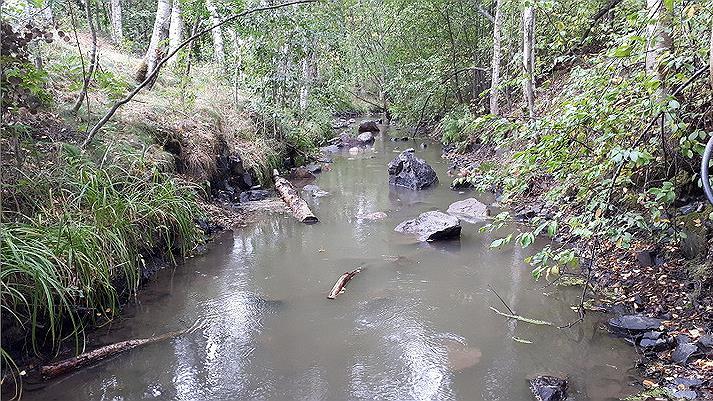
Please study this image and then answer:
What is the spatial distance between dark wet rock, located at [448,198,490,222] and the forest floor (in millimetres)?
1969

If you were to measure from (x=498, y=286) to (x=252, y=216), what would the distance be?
4.08 m

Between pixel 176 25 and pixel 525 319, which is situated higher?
pixel 176 25

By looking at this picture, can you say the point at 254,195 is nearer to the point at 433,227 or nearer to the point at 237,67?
the point at 237,67

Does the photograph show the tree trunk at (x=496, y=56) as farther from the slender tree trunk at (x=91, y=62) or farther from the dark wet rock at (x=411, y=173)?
the slender tree trunk at (x=91, y=62)

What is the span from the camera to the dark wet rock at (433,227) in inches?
248

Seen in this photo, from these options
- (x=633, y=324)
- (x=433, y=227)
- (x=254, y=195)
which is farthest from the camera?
(x=254, y=195)

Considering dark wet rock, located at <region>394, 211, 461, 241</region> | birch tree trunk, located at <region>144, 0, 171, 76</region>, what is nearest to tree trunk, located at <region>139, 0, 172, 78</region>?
birch tree trunk, located at <region>144, 0, 171, 76</region>

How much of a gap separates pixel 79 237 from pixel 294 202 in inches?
165

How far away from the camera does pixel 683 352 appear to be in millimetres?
3287

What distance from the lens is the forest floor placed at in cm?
318

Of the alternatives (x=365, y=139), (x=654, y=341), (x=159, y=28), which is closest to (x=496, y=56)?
(x=365, y=139)

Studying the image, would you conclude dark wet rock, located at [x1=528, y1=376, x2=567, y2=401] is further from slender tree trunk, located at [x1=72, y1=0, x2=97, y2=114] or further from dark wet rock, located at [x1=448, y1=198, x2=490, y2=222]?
slender tree trunk, located at [x1=72, y1=0, x2=97, y2=114]

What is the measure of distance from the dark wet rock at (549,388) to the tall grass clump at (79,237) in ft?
10.5

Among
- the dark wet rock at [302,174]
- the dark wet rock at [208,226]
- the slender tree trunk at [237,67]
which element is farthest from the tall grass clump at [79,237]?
the dark wet rock at [302,174]
